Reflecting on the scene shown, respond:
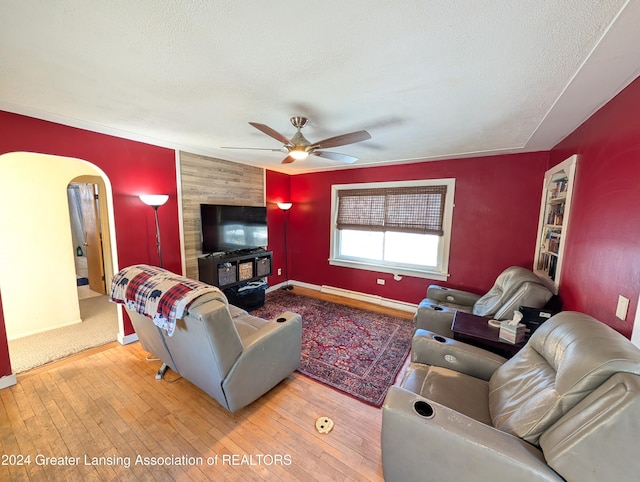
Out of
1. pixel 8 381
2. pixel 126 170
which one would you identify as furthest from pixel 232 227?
pixel 8 381

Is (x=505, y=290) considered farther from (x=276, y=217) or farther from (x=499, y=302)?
(x=276, y=217)

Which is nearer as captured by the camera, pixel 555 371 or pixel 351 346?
pixel 555 371

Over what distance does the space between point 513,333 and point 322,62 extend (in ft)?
7.60

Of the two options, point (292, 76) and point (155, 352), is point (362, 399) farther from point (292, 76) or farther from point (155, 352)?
point (292, 76)

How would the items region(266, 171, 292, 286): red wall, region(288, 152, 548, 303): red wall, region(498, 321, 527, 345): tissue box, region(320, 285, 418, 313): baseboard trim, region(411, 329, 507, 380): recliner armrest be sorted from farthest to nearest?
region(266, 171, 292, 286): red wall < region(320, 285, 418, 313): baseboard trim < region(288, 152, 548, 303): red wall < region(498, 321, 527, 345): tissue box < region(411, 329, 507, 380): recliner armrest

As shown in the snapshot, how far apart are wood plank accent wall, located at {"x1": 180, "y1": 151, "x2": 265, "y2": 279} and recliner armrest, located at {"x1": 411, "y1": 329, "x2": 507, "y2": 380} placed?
309cm

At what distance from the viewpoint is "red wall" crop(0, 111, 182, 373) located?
2.08 m

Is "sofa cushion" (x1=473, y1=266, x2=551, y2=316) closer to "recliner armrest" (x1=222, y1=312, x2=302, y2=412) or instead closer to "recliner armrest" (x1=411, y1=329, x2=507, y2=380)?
"recliner armrest" (x1=411, y1=329, x2=507, y2=380)

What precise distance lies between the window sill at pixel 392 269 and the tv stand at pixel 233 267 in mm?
1330

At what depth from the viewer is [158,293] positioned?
5.34ft

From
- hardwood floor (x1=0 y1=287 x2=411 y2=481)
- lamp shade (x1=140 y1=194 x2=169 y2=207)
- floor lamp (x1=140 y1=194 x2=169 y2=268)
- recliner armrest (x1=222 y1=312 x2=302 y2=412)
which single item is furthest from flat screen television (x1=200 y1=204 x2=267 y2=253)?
recliner armrest (x1=222 y1=312 x2=302 y2=412)

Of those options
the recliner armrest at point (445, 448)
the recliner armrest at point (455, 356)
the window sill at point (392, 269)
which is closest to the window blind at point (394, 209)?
the window sill at point (392, 269)

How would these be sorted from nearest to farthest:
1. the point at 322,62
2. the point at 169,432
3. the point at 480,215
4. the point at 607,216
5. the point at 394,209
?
the point at 322,62, the point at 607,216, the point at 169,432, the point at 480,215, the point at 394,209

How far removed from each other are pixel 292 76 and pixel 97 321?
410 cm
